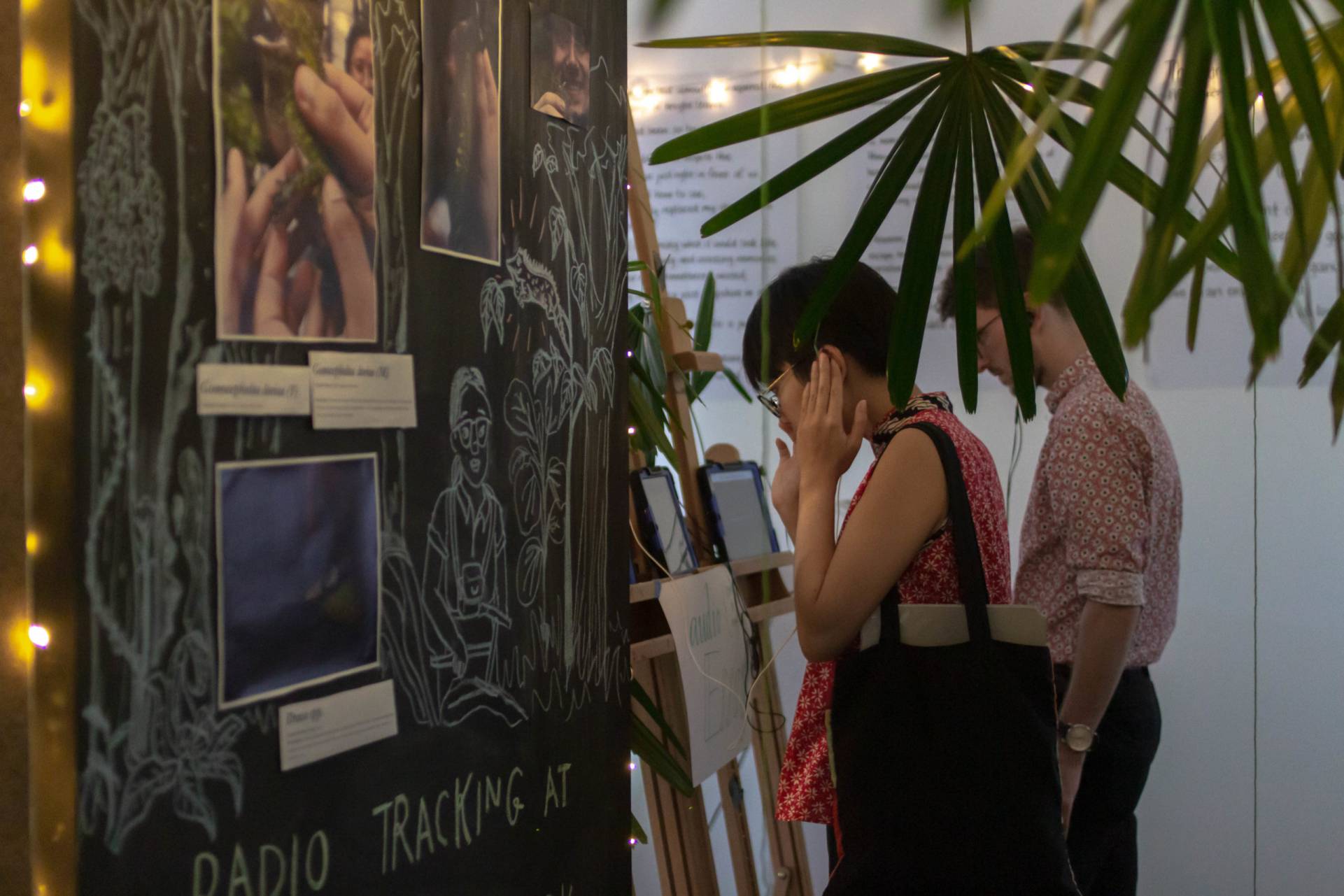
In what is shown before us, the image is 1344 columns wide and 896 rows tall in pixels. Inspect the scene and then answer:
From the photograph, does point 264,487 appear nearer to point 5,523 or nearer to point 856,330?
point 5,523

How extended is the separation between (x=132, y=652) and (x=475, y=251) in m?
0.52

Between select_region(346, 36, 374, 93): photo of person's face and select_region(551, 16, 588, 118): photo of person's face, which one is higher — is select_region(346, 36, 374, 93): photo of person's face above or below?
below

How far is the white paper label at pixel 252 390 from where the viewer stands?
2.73 ft

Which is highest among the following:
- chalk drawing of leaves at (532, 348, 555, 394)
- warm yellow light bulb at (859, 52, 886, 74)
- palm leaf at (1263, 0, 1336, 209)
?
warm yellow light bulb at (859, 52, 886, 74)

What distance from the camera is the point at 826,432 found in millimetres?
1447

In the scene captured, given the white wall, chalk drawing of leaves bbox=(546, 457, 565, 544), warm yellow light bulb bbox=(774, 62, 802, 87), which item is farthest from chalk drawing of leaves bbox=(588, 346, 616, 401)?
warm yellow light bulb bbox=(774, 62, 802, 87)

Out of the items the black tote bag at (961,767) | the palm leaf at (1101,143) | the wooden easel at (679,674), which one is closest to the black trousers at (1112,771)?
the wooden easel at (679,674)

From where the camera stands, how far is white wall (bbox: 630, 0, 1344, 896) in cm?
255

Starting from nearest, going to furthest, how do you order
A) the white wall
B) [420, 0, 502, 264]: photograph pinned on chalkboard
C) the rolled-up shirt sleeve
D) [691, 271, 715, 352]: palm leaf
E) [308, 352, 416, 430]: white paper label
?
[308, 352, 416, 430]: white paper label → [420, 0, 502, 264]: photograph pinned on chalkboard → the rolled-up shirt sleeve → [691, 271, 715, 352]: palm leaf → the white wall

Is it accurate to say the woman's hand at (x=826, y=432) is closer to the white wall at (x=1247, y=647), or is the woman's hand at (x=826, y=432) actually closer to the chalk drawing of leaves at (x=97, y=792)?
the chalk drawing of leaves at (x=97, y=792)

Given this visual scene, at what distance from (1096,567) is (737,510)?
67 centimetres

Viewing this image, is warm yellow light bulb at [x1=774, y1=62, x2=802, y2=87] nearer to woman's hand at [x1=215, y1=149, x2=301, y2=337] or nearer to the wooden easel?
the wooden easel

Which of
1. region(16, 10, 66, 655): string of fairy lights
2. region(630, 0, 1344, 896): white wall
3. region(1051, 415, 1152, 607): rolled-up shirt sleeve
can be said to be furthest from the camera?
region(630, 0, 1344, 896): white wall

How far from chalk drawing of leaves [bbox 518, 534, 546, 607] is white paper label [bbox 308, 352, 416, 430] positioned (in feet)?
0.75
